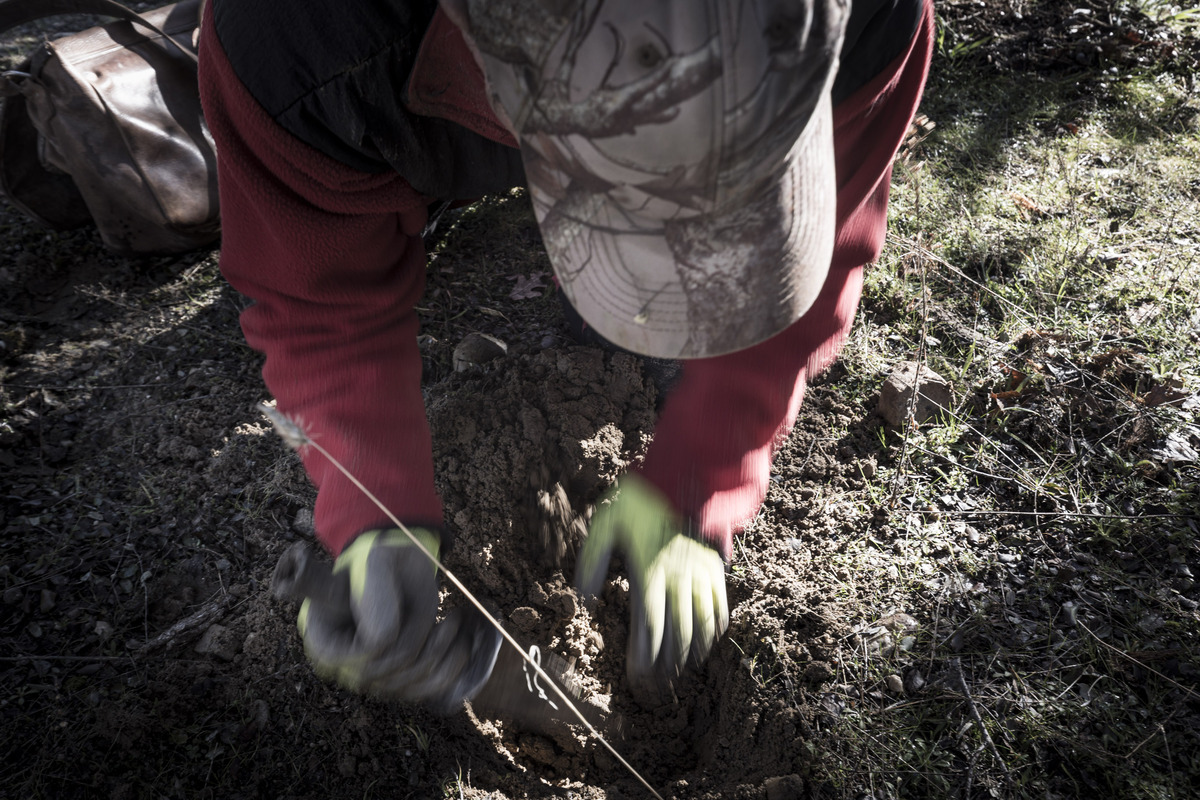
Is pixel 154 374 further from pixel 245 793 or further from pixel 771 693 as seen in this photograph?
pixel 771 693

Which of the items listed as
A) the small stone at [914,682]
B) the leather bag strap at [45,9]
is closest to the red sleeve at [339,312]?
the small stone at [914,682]

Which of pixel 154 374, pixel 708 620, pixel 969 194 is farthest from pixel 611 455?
pixel 969 194

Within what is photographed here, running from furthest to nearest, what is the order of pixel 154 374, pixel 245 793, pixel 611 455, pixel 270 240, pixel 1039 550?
1. pixel 154 374
2. pixel 611 455
3. pixel 1039 550
4. pixel 245 793
5. pixel 270 240

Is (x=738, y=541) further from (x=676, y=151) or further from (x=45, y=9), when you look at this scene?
(x=45, y=9)

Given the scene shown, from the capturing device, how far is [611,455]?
1.77 meters

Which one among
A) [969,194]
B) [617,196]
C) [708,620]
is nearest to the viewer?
[617,196]

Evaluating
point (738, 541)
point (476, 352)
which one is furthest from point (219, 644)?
point (738, 541)

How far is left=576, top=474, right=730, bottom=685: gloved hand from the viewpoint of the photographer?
148 cm

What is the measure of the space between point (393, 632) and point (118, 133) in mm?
1865

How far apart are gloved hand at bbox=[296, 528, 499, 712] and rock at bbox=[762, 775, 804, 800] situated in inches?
21.7

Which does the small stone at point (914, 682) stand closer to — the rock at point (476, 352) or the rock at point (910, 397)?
the rock at point (910, 397)

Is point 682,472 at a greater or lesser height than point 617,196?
lesser

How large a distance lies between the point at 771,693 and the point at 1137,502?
100 centimetres

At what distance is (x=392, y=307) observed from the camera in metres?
1.48
